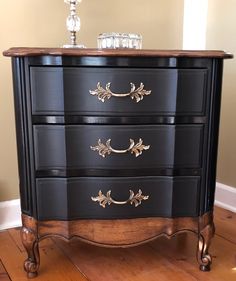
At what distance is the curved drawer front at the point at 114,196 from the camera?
4.04ft

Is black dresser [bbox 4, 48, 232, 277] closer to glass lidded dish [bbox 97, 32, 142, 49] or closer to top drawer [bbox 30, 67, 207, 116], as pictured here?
top drawer [bbox 30, 67, 207, 116]

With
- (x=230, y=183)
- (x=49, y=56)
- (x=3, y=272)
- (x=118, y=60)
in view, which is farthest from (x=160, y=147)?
(x=230, y=183)

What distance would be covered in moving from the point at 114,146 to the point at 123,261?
1.70 ft

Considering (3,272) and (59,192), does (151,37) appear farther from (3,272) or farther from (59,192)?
(3,272)

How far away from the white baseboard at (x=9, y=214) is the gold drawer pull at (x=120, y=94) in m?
0.82

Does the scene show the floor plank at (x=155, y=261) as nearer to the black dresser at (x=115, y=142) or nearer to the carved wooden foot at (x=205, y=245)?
the carved wooden foot at (x=205, y=245)

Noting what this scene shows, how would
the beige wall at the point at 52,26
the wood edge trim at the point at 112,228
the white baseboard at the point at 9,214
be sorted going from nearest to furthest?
the wood edge trim at the point at 112,228
the beige wall at the point at 52,26
the white baseboard at the point at 9,214

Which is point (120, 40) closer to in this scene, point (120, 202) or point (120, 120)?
point (120, 120)

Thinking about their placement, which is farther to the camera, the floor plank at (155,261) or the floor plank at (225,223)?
the floor plank at (225,223)

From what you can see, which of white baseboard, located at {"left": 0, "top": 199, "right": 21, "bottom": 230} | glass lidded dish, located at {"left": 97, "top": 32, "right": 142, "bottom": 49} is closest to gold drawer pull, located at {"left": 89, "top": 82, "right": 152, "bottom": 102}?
glass lidded dish, located at {"left": 97, "top": 32, "right": 142, "bottom": 49}

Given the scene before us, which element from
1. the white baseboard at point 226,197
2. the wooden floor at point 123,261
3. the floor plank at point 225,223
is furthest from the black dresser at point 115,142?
the white baseboard at point 226,197

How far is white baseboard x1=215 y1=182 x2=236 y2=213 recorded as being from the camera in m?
1.92

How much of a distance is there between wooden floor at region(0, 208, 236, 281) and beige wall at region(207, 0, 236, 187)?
41 centimetres

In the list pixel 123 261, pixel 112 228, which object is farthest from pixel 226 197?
pixel 112 228
